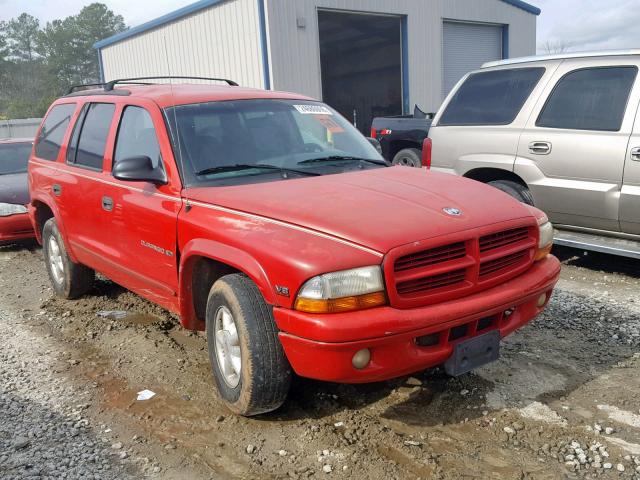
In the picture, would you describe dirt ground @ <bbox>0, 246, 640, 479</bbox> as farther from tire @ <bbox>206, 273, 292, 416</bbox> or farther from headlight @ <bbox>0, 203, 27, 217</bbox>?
headlight @ <bbox>0, 203, 27, 217</bbox>

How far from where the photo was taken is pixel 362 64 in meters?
24.5

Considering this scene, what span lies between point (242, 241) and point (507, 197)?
1.60 meters

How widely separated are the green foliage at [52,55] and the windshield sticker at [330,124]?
177ft

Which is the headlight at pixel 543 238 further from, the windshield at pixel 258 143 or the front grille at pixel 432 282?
the windshield at pixel 258 143

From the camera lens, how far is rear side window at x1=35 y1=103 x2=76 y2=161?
5402 millimetres

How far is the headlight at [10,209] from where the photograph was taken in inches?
317

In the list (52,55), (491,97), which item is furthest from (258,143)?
(52,55)

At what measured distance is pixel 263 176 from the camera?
3.77 metres

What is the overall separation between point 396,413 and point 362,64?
74.1 feet

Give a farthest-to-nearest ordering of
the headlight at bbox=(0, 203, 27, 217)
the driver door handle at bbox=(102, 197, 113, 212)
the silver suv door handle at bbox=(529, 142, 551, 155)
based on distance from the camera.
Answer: the headlight at bbox=(0, 203, 27, 217) → the silver suv door handle at bbox=(529, 142, 551, 155) → the driver door handle at bbox=(102, 197, 113, 212)

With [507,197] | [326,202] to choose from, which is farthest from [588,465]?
[326,202]

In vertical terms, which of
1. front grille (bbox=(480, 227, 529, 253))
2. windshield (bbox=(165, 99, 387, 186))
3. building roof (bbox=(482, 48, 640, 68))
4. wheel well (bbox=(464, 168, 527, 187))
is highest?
building roof (bbox=(482, 48, 640, 68))

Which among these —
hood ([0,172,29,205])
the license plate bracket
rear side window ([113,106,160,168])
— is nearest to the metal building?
hood ([0,172,29,205])

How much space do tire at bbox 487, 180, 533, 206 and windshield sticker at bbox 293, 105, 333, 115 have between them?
7.04 ft
